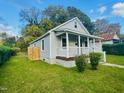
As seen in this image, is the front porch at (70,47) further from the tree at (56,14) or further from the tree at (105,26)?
the tree at (105,26)

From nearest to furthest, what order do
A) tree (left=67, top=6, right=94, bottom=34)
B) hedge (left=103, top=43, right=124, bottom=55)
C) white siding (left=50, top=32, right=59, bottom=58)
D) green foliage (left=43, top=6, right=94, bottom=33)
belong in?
white siding (left=50, top=32, right=59, bottom=58), hedge (left=103, top=43, right=124, bottom=55), green foliage (left=43, top=6, right=94, bottom=33), tree (left=67, top=6, right=94, bottom=34)

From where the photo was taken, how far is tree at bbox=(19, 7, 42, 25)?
4904cm

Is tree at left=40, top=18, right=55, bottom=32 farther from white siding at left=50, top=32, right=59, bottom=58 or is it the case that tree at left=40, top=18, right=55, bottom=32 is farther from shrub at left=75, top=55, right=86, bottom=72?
shrub at left=75, top=55, right=86, bottom=72

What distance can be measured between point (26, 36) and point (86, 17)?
60.3 feet

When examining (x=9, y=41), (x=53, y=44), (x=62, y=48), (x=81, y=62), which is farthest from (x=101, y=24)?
(x=81, y=62)

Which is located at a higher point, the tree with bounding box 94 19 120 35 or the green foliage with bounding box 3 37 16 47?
the tree with bounding box 94 19 120 35

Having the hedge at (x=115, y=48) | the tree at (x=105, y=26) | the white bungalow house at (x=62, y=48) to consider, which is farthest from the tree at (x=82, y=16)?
the white bungalow house at (x=62, y=48)

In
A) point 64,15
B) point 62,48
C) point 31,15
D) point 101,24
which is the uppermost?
point 31,15

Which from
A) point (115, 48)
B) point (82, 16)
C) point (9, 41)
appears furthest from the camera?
point (9, 41)

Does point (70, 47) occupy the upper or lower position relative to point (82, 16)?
lower

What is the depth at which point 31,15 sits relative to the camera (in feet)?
162

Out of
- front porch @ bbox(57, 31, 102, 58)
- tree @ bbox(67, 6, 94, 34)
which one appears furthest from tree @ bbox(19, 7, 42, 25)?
front porch @ bbox(57, 31, 102, 58)

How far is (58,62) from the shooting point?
16547 millimetres

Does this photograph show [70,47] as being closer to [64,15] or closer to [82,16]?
[64,15]
